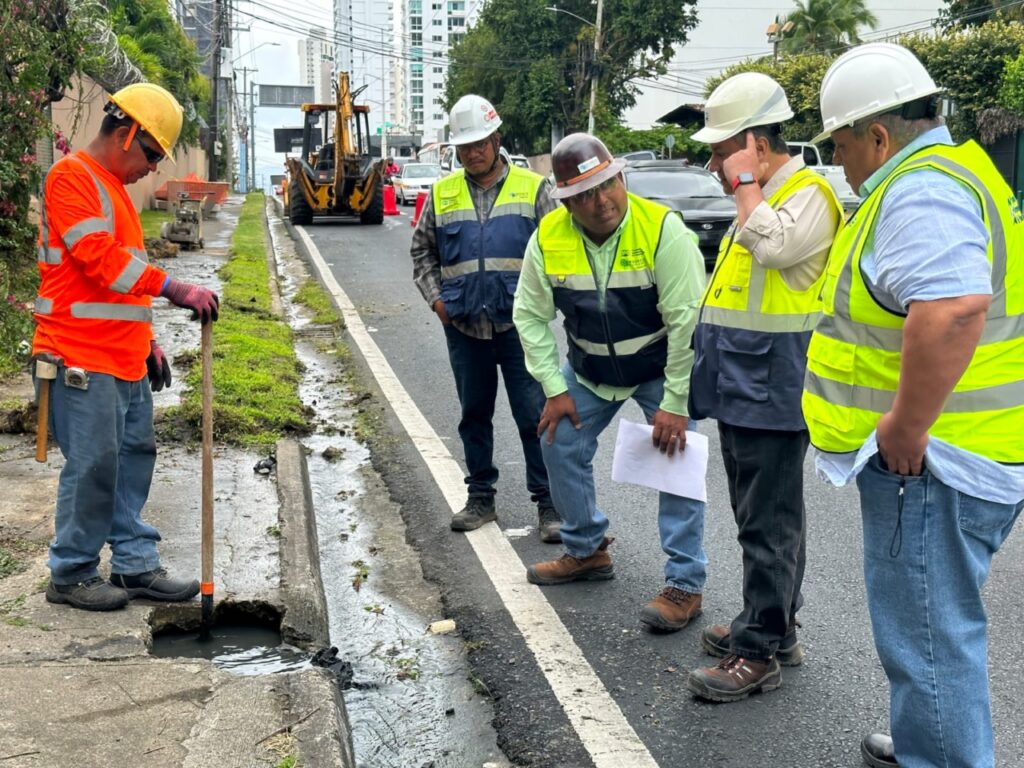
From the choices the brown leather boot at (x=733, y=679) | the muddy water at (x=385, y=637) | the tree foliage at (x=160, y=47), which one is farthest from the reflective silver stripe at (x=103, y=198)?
the tree foliage at (x=160, y=47)

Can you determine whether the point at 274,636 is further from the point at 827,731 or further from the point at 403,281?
the point at 403,281

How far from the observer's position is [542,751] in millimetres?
3770

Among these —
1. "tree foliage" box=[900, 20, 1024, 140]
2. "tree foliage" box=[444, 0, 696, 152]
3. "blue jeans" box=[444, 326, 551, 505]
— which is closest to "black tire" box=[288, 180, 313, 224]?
"tree foliage" box=[900, 20, 1024, 140]

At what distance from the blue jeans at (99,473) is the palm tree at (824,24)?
4897cm

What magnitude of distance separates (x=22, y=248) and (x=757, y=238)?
20.7ft

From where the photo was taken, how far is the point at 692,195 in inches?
706

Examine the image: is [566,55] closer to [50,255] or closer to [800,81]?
[800,81]

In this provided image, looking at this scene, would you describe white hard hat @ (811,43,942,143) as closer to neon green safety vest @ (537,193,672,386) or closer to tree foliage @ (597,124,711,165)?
neon green safety vest @ (537,193,672,386)

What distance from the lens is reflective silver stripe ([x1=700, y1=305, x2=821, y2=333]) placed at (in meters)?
3.84

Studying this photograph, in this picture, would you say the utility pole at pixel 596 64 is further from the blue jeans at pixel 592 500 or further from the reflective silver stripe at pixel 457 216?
the blue jeans at pixel 592 500

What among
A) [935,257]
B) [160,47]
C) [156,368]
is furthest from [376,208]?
[935,257]

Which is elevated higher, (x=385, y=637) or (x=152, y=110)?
(x=152, y=110)

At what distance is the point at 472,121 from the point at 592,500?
1.88 metres

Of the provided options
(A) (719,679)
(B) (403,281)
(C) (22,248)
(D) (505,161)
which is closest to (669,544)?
(A) (719,679)
